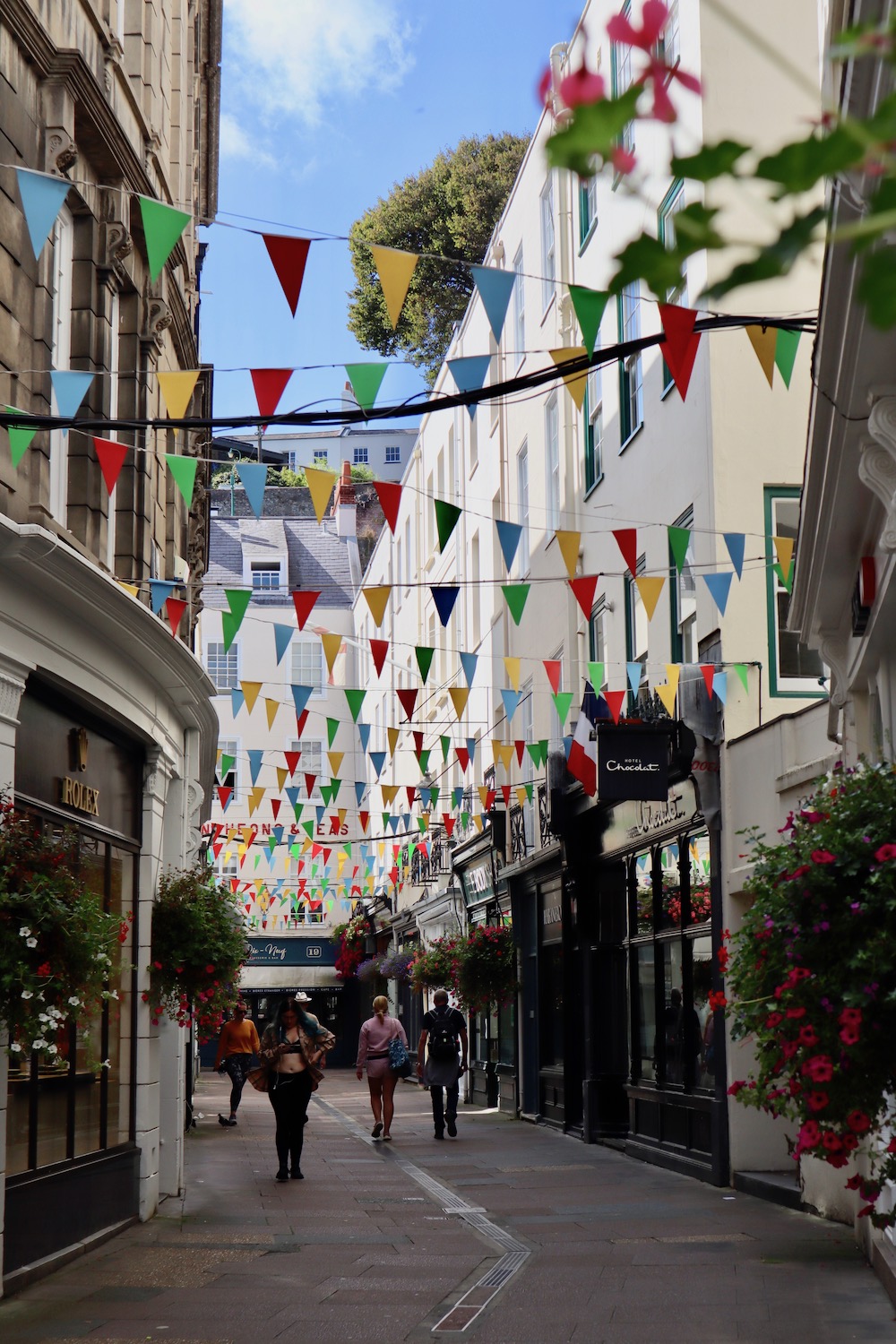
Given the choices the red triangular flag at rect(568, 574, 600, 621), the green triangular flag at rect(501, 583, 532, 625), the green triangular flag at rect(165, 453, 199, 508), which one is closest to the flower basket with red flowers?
the green triangular flag at rect(165, 453, 199, 508)

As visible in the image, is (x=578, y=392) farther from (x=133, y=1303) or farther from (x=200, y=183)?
(x=200, y=183)

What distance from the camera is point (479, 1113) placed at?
26703 mm

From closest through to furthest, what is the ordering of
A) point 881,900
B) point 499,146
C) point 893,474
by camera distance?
1. point 881,900
2. point 893,474
3. point 499,146

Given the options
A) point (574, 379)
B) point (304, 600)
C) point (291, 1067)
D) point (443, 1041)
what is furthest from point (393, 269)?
point (443, 1041)

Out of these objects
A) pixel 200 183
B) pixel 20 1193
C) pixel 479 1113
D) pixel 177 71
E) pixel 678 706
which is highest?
pixel 200 183

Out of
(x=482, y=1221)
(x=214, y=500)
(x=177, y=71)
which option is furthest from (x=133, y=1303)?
(x=214, y=500)

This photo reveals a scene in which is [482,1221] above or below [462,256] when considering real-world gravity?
below

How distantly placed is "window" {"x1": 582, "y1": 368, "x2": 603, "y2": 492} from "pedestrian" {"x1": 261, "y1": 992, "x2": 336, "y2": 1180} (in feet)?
26.8

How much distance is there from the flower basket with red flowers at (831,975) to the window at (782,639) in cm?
748

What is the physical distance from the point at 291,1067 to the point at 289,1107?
474 millimetres

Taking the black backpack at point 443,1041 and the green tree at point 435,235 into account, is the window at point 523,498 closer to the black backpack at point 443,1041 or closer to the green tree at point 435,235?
the black backpack at point 443,1041

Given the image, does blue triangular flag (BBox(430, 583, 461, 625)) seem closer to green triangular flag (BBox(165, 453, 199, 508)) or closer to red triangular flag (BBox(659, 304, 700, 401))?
green triangular flag (BBox(165, 453, 199, 508))

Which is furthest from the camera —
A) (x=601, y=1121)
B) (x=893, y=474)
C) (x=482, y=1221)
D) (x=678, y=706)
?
(x=601, y=1121)

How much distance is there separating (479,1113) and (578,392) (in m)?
19.9
